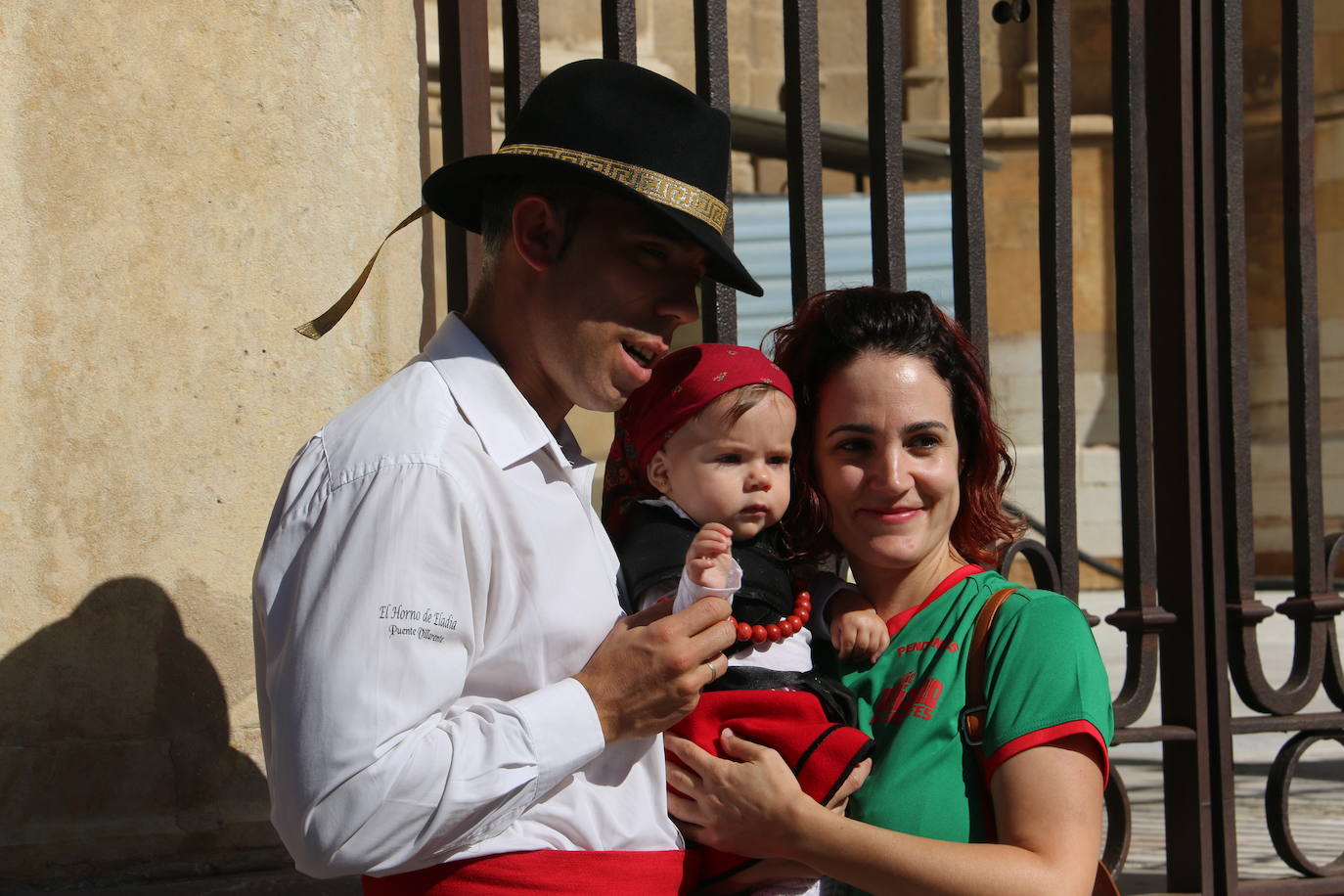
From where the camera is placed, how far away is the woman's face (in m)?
2.47

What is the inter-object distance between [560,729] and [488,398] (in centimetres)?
46

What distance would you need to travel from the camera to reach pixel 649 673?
6.48ft

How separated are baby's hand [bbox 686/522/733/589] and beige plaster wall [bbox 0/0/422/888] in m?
0.99

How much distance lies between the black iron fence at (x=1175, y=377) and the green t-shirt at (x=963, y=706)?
1.08 meters

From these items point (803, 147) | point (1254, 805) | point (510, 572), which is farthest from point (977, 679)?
point (1254, 805)

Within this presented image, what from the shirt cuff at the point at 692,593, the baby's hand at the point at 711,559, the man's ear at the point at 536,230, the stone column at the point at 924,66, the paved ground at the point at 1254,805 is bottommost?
the paved ground at the point at 1254,805

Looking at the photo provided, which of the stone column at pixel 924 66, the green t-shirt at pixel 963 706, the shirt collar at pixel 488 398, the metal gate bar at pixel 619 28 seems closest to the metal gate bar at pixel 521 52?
the metal gate bar at pixel 619 28

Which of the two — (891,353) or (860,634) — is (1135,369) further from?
(860,634)

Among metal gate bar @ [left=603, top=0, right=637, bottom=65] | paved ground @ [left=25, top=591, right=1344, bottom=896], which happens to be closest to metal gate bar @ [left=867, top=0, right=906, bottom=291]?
metal gate bar @ [left=603, top=0, right=637, bottom=65]

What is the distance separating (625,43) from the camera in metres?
3.17

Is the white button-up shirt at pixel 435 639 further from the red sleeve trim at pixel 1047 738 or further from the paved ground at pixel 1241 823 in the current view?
the paved ground at pixel 1241 823

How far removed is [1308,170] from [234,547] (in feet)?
9.47

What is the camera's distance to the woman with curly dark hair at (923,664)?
2.17 m

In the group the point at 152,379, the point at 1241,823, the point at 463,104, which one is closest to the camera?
the point at 152,379
